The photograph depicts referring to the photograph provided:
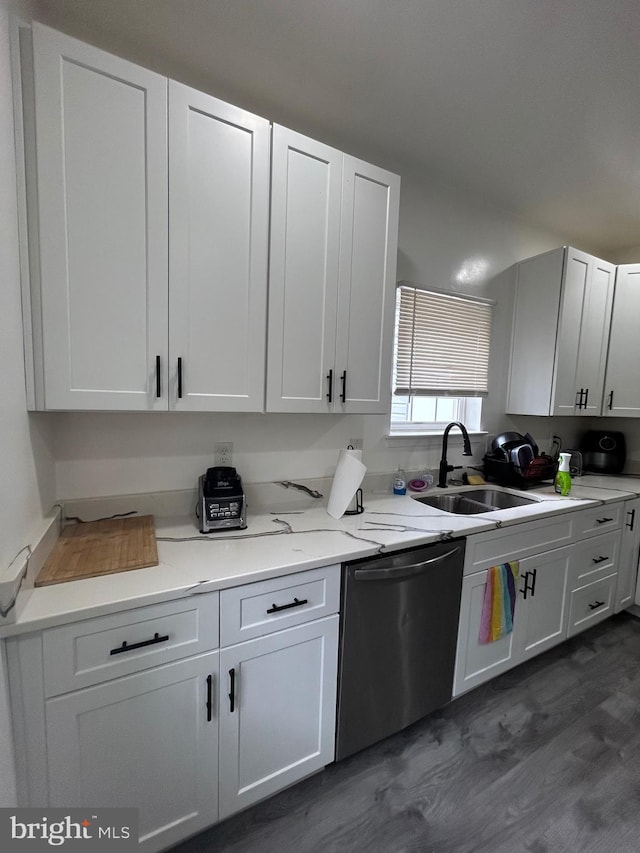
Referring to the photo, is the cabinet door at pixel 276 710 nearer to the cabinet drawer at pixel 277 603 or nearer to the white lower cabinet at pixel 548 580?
the cabinet drawer at pixel 277 603

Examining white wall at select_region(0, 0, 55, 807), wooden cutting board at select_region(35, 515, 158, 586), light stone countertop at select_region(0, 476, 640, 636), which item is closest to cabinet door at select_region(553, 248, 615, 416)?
light stone countertop at select_region(0, 476, 640, 636)

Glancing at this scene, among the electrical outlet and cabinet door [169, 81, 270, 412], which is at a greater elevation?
cabinet door [169, 81, 270, 412]

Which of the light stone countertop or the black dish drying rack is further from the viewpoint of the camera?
the black dish drying rack

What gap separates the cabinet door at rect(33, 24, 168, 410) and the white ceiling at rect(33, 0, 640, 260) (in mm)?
404

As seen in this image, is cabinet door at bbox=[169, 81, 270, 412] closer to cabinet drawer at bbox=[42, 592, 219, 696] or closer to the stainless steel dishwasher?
cabinet drawer at bbox=[42, 592, 219, 696]

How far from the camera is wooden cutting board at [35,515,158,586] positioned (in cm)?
111

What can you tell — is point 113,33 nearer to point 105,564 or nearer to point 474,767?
point 105,564

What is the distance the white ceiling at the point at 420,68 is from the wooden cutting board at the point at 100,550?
1769 mm

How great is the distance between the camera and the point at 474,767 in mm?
1563

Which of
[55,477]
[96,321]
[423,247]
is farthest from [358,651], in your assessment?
[423,247]

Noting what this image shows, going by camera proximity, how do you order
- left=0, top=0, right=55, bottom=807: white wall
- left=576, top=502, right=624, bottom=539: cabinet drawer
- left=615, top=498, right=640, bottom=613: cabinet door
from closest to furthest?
left=0, top=0, right=55, bottom=807: white wall
left=576, top=502, right=624, bottom=539: cabinet drawer
left=615, top=498, right=640, bottom=613: cabinet door

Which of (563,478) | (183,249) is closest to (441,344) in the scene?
(563,478)

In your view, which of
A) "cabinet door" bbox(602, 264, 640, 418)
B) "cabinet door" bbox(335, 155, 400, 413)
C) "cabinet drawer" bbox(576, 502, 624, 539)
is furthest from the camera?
"cabinet door" bbox(602, 264, 640, 418)

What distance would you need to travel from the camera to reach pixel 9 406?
98 centimetres
